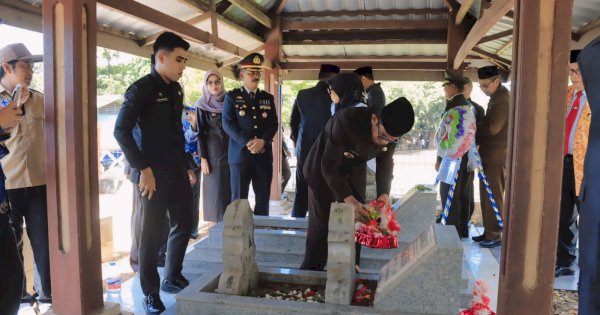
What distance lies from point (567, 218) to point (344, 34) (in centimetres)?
474

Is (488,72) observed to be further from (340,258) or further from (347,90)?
(340,258)

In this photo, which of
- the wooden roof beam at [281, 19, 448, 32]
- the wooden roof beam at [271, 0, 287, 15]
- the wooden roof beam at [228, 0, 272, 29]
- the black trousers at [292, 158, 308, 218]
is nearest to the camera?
the black trousers at [292, 158, 308, 218]

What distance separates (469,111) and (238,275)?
9.79 feet

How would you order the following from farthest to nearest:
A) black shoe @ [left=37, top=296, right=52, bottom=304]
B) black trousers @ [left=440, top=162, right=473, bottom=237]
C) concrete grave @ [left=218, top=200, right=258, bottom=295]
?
black trousers @ [left=440, top=162, right=473, bottom=237] < black shoe @ [left=37, top=296, right=52, bottom=304] < concrete grave @ [left=218, top=200, right=258, bottom=295]

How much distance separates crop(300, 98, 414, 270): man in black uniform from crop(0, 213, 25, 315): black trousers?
1.63 metres

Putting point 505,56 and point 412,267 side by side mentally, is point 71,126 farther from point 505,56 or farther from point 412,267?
point 505,56

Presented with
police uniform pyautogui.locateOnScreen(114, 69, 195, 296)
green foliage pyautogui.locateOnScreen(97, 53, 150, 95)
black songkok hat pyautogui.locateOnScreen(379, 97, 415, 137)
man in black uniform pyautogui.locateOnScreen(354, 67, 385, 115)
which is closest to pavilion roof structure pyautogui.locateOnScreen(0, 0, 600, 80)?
man in black uniform pyautogui.locateOnScreen(354, 67, 385, 115)

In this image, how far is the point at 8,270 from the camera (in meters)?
1.96

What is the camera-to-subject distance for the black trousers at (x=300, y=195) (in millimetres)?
4223

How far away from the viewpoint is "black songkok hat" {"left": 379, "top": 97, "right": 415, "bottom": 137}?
2188 millimetres

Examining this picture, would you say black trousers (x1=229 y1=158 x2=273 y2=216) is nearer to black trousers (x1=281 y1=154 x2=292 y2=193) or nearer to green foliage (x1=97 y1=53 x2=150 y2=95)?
black trousers (x1=281 y1=154 x2=292 y2=193)

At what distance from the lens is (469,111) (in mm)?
4312

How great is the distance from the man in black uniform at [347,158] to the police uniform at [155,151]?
872 millimetres

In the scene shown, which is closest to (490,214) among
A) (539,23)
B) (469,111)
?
(469,111)
